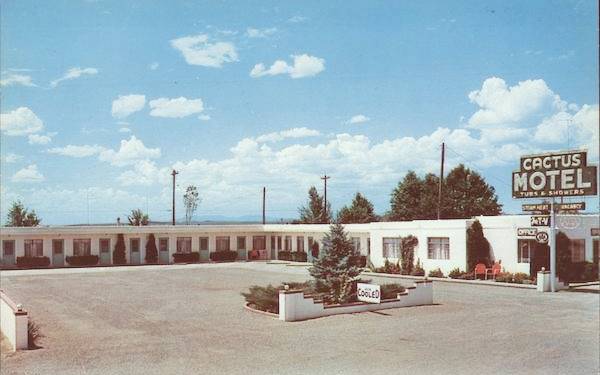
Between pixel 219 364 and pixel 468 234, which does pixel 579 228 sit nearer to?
pixel 468 234

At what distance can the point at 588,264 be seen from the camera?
3139 cm

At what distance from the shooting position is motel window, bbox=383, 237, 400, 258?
1521 inches

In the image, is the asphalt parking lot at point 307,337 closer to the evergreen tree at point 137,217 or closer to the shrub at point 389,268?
the shrub at point 389,268

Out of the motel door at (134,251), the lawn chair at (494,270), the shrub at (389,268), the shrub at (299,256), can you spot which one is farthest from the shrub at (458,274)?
the motel door at (134,251)

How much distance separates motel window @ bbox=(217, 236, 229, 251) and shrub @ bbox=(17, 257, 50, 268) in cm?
1365

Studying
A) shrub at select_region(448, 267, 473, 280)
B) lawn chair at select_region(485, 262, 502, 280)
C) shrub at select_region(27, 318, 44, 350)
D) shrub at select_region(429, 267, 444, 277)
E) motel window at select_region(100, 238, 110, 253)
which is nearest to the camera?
shrub at select_region(27, 318, 44, 350)

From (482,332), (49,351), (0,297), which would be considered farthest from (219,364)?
(0,297)

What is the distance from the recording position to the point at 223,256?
5059 cm

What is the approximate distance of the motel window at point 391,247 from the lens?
127ft

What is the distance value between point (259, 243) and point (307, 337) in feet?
124

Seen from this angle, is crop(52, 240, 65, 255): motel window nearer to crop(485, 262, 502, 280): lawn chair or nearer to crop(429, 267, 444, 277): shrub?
crop(429, 267, 444, 277): shrub

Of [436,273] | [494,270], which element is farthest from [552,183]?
[436,273]

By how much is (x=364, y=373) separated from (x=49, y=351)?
779cm

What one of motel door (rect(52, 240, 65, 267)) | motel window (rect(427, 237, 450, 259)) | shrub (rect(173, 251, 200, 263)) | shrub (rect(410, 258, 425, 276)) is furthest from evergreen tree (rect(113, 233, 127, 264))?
motel window (rect(427, 237, 450, 259))
